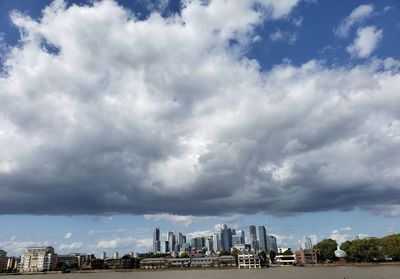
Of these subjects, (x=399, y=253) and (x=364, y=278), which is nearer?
(x=364, y=278)

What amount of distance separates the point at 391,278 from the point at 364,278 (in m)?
7.46

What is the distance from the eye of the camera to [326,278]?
359 feet

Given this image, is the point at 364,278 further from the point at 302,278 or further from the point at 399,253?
the point at 399,253

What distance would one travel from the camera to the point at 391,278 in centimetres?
9556

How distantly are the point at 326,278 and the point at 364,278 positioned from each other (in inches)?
440

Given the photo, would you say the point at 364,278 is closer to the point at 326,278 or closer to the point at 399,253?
the point at 326,278

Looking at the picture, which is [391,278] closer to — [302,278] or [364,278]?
[364,278]

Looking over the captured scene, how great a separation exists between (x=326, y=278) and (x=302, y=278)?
7376mm

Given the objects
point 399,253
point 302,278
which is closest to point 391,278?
point 302,278

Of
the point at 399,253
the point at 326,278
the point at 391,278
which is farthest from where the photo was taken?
the point at 399,253

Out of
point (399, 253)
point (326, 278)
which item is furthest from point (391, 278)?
point (399, 253)

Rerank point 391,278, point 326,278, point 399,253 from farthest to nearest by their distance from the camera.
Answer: point 399,253
point 326,278
point 391,278

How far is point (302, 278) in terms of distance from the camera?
114m

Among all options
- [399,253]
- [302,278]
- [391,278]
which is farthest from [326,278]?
[399,253]
